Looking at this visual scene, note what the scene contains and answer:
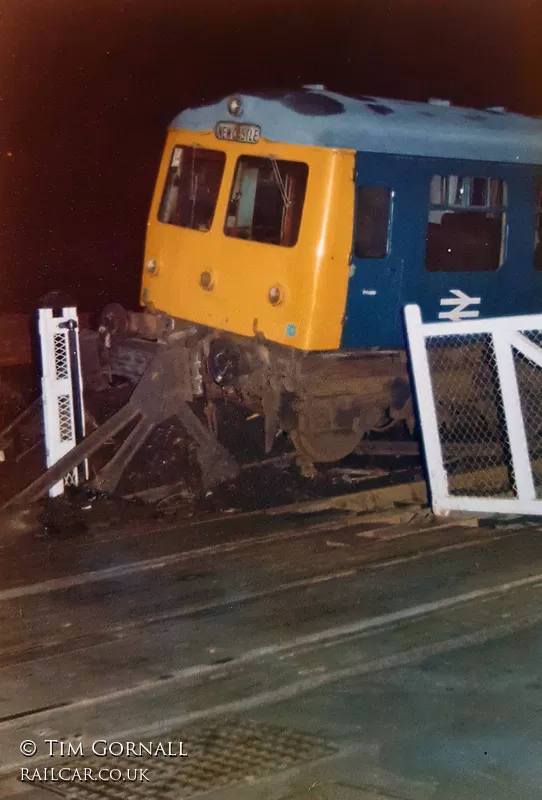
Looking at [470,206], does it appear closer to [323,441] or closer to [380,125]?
[380,125]

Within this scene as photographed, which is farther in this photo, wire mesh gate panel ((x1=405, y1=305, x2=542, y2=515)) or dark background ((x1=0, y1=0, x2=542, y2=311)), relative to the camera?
dark background ((x1=0, y1=0, x2=542, y2=311))

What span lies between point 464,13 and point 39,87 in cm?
719

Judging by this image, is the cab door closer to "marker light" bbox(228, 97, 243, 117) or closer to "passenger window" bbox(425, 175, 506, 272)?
"passenger window" bbox(425, 175, 506, 272)

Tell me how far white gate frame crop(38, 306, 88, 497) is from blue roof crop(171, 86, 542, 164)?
87.6 inches

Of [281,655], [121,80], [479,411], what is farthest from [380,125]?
[121,80]

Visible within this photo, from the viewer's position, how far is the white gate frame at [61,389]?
7.81 meters

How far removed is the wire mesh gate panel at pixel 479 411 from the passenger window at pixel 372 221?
74 centimetres

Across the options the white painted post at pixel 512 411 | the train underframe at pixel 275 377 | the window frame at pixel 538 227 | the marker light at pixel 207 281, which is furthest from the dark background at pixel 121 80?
the white painted post at pixel 512 411

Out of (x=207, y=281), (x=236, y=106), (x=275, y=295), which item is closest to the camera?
(x=275, y=295)

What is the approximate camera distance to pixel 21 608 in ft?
19.5

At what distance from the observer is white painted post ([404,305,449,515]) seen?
24.3 feet

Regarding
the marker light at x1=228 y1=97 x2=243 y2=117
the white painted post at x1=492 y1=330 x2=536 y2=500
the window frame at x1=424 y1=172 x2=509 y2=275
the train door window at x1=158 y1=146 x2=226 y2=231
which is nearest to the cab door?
the window frame at x1=424 y1=172 x2=509 y2=275

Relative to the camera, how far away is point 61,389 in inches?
311

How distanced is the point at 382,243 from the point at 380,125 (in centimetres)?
95
